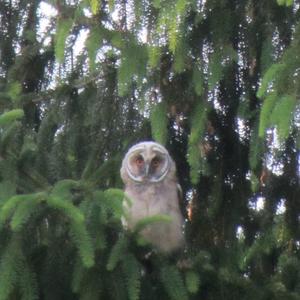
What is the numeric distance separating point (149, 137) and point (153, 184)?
28 cm

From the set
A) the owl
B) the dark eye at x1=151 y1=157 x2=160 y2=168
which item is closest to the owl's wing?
the owl

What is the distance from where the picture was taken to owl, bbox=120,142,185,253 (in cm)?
504

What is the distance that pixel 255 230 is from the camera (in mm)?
5461

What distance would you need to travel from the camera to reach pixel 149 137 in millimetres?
5340

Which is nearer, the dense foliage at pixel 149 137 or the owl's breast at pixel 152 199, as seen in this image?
the dense foliage at pixel 149 137

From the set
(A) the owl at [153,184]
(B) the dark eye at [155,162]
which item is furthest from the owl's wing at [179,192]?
(B) the dark eye at [155,162]

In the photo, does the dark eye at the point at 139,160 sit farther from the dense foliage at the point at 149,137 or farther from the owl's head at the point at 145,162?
the dense foliage at the point at 149,137

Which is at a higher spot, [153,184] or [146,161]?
[146,161]

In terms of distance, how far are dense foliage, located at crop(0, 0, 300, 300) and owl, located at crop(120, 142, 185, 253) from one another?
105mm

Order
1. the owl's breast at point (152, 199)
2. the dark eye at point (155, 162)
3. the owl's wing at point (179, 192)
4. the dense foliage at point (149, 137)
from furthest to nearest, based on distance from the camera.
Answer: the owl's wing at point (179, 192), the dark eye at point (155, 162), the owl's breast at point (152, 199), the dense foliage at point (149, 137)

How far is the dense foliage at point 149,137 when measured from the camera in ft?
12.6

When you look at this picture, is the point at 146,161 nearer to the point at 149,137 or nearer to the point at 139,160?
the point at 139,160

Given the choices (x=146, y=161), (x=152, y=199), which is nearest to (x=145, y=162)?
(x=146, y=161)

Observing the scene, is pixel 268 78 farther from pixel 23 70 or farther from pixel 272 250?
pixel 23 70
